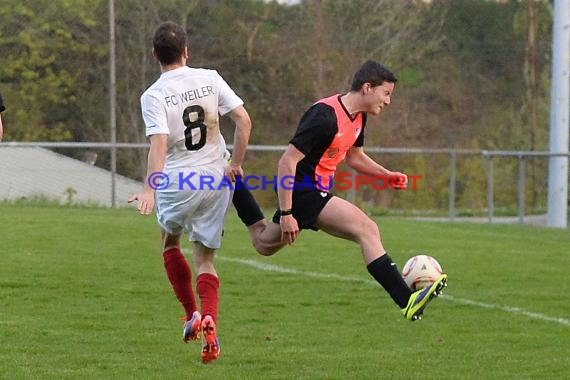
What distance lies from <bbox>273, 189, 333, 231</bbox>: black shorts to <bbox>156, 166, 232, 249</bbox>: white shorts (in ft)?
1.53

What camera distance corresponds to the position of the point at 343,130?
7254 millimetres

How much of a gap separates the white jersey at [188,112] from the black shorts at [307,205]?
1.76 ft

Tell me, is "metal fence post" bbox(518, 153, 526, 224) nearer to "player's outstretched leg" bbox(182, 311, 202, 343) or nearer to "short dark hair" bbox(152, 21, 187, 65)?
"player's outstretched leg" bbox(182, 311, 202, 343)

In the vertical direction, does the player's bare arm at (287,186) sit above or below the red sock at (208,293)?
above

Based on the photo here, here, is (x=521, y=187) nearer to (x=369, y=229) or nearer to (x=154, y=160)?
(x=369, y=229)

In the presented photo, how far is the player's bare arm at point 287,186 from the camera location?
23.2 feet

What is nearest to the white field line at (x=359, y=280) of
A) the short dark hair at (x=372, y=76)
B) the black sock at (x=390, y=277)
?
the black sock at (x=390, y=277)

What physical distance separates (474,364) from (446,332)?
4.18ft

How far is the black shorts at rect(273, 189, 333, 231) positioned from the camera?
726 centimetres

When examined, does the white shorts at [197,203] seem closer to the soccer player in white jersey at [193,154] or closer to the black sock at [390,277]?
the soccer player in white jersey at [193,154]

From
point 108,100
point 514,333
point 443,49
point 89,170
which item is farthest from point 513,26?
point 514,333

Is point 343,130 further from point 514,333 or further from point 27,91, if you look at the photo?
point 27,91

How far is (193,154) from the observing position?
7.25 metres

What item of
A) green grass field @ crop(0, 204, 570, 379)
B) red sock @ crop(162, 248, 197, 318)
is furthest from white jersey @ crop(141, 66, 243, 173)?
green grass field @ crop(0, 204, 570, 379)
